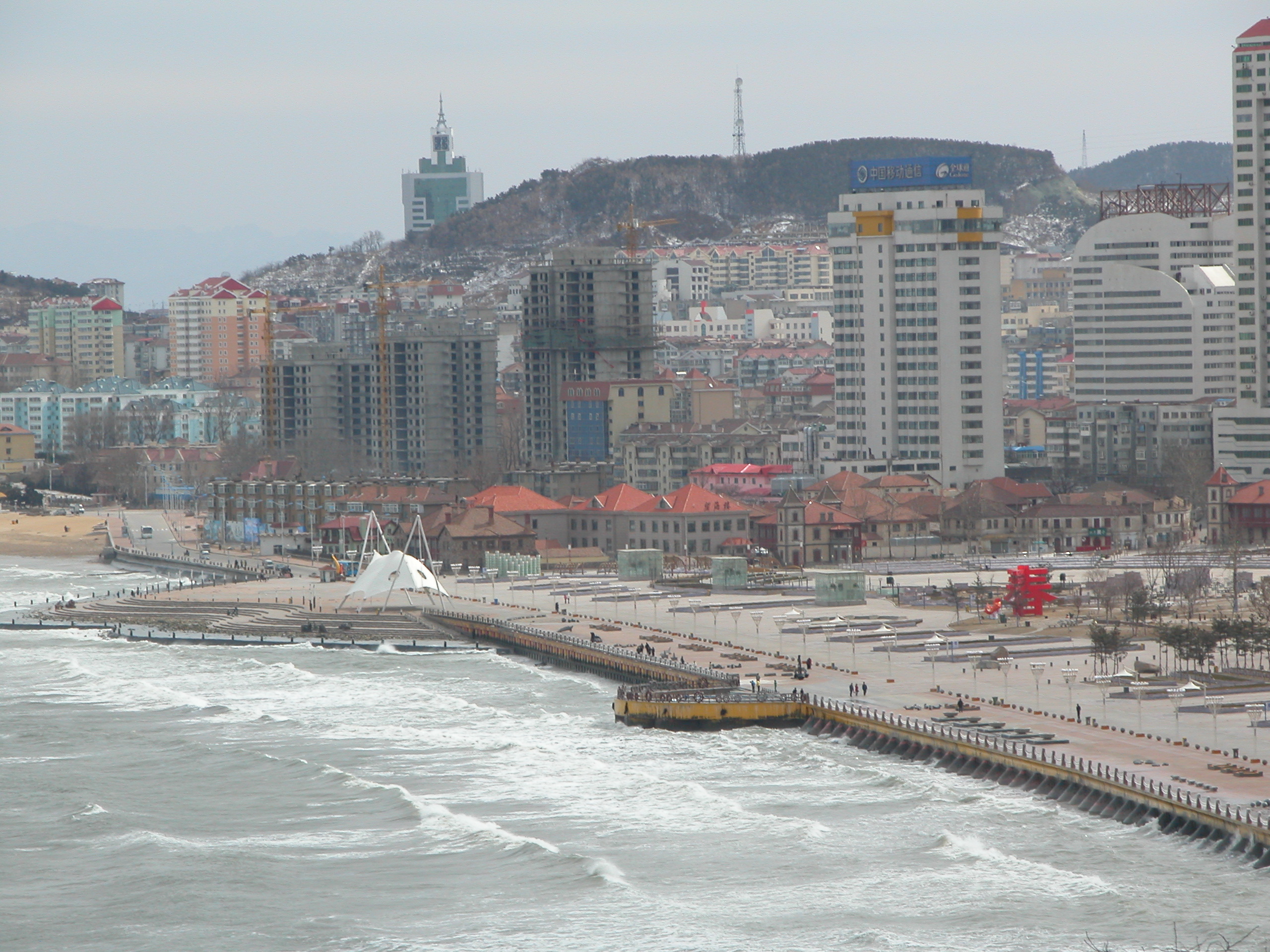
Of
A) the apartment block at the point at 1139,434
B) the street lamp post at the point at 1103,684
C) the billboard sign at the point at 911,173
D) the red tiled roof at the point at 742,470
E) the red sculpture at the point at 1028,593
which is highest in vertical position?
the billboard sign at the point at 911,173

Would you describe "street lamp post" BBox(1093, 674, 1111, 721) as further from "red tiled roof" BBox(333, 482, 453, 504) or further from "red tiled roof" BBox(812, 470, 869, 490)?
"red tiled roof" BBox(333, 482, 453, 504)

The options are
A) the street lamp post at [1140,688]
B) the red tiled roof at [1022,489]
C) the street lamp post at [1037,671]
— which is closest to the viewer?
the street lamp post at [1140,688]

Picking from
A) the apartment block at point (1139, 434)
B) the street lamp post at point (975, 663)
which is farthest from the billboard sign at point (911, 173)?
the street lamp post at point (975, 663)

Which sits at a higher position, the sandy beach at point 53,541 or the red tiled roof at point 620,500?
the red tiled roof at point 620,500

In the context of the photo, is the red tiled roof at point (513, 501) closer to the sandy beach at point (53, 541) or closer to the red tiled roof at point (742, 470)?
the red tiled roof at point (742, 470)

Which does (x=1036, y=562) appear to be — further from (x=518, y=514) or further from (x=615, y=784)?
(x=615, y=784)

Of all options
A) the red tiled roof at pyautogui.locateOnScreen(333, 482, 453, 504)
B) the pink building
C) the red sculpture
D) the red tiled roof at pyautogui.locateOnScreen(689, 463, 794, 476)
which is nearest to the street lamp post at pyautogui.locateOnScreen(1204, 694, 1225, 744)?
the red sculpture

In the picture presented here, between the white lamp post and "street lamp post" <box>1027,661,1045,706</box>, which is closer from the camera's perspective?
"street lamp post" <box>1027,661,1045,706</box>
